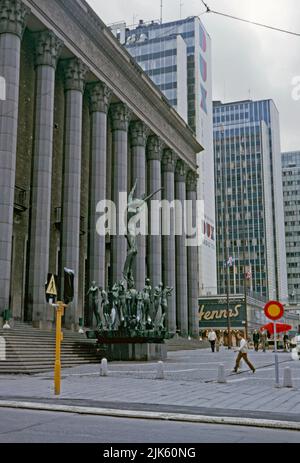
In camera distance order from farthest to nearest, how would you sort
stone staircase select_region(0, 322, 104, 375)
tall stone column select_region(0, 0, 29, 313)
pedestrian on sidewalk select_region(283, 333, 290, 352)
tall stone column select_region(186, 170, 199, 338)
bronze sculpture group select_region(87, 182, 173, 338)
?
tall stone column select_region(186, 170, 199, 338)
pedestrian on sidewalk select_region(283, 333, 290, 352)
tall stone column select_region(0, 0, 29, 313)
bronze sculpture group select_region(87, 182, 173, 338)
stone staircase select_region(0, 322, 104, 375)

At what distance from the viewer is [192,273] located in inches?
2584

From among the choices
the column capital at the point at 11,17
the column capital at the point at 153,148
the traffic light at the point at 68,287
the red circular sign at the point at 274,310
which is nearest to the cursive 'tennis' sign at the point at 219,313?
the column capital at the point at 153,148

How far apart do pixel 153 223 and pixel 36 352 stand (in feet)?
103

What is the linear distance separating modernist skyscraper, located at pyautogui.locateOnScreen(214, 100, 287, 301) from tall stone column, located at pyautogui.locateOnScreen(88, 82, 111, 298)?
9415 cm

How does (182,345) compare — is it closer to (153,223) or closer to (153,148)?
(153,223)

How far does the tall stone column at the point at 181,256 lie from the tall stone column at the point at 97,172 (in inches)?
754

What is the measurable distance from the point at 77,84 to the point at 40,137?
728cm

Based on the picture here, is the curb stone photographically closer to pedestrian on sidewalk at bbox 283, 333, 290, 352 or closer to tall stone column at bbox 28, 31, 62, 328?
tall stone column at bbox 28, 31, 62, 328

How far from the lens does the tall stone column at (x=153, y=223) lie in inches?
2175

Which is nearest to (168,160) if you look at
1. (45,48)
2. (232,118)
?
(45,48)

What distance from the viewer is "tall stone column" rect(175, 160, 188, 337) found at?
198ft

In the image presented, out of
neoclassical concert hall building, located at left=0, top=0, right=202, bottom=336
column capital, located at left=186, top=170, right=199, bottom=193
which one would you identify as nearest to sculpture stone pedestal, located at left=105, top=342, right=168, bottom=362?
neoclassical concert hall building, located at left=0, top=0, right=202, bottom=336

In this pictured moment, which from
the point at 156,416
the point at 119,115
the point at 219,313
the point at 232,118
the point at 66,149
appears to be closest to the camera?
the point at 156,416
